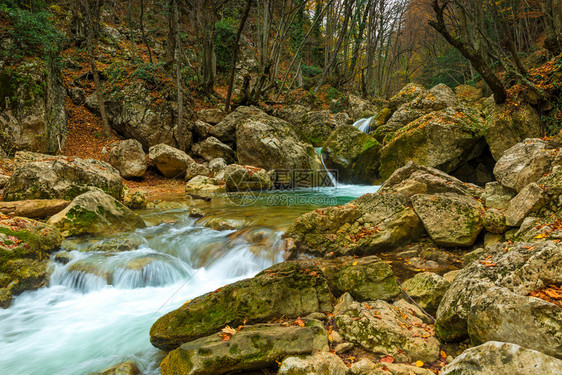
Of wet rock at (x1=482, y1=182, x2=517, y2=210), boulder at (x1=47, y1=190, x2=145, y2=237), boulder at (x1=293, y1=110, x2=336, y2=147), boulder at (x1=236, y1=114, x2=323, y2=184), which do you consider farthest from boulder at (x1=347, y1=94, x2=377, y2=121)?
boulder at (x1=47, y1=190, x2=145, y2=237)

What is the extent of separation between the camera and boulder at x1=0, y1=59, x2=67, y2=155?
31.2 feet

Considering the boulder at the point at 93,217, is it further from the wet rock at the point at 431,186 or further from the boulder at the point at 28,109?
the boulder at the point at 28,109

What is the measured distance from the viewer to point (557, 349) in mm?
1706

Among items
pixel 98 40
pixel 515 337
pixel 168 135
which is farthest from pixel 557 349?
pixel 98 40

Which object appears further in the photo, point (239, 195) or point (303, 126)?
point (303, 126)

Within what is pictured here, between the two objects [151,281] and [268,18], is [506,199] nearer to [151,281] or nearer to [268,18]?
[151,281]

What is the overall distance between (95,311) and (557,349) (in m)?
5.23

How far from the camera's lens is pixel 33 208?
5863 millimetres

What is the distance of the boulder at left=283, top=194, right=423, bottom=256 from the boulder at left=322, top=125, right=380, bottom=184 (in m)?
6.14

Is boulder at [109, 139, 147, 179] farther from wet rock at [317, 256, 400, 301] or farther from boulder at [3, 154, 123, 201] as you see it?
wet rock at [317, 256, 400, 301]

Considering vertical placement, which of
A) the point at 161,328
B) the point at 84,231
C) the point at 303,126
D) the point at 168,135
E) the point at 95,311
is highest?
the point at 303,126

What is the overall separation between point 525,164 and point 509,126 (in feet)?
14.2

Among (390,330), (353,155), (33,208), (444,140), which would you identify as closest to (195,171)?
(33,208)

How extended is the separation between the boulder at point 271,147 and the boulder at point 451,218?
25.3 feet
